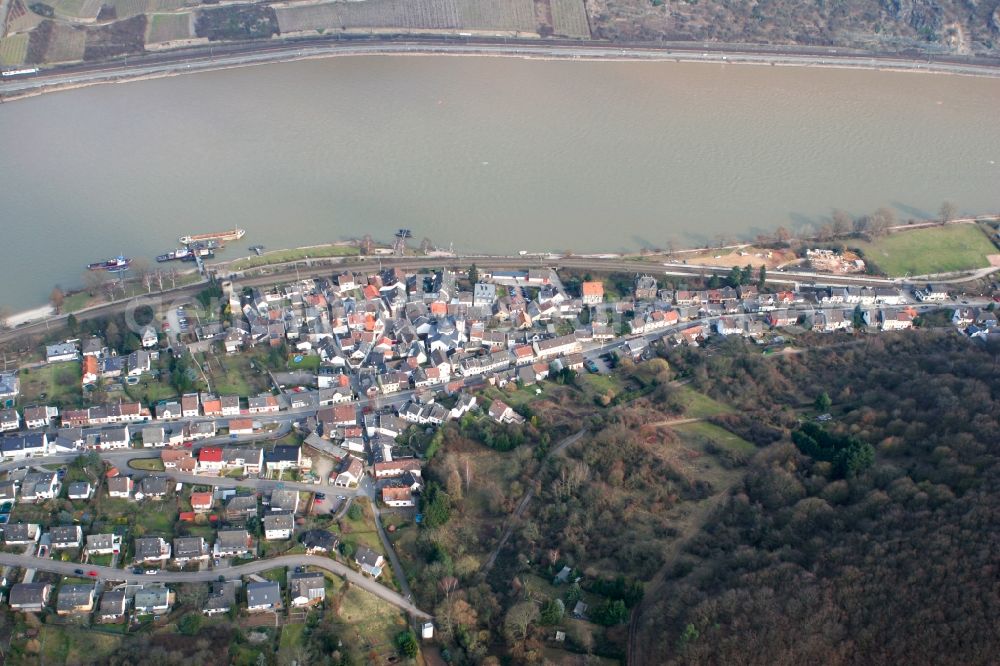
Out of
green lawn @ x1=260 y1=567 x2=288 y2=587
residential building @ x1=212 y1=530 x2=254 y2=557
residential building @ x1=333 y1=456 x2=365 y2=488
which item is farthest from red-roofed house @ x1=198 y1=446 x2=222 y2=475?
green lawn @ x1=260 y1=567 x2=288 y2=587

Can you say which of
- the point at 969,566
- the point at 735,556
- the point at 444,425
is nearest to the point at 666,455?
the point at 735,556

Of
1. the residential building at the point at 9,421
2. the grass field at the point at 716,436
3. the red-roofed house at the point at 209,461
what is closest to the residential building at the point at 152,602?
the red-roofed house at the point at 209,461

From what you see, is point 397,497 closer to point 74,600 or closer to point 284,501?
point 284,501

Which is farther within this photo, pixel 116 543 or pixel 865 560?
pixel 116 543

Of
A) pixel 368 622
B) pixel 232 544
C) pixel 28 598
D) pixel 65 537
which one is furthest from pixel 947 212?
pixel 28 598

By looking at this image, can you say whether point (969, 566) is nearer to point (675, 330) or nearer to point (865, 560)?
point (865, 560)
